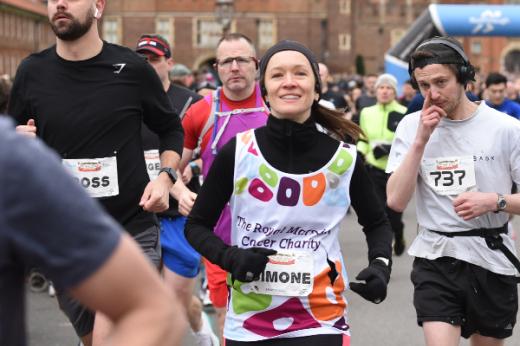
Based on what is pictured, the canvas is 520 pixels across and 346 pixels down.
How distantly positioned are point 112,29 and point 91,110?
3246 inches

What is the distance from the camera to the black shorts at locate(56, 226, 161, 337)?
15.0 ft

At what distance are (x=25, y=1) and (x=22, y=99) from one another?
3428 inches

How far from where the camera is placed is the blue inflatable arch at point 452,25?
102 feet

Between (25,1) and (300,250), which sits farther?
(25,1)

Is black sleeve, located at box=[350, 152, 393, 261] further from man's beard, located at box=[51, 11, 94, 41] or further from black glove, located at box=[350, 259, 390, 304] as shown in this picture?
man's beard, located at box=[51, 11, 94, 41]

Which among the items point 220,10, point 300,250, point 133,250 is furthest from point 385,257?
point 220,10

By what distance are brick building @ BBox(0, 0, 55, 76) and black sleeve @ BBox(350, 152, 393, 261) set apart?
74.6 metres

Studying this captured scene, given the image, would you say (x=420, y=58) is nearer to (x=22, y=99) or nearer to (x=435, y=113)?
(x=435, y=113)

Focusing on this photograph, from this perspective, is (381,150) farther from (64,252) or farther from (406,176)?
(64,252)

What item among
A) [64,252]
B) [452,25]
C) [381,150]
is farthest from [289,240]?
[452,25]

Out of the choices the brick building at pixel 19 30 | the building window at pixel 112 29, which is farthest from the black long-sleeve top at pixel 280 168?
the building window at pixel 112 29

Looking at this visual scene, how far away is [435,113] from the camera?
4531 millimetres

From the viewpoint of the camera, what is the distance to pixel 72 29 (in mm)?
4500

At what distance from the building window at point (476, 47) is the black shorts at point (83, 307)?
92606 mm
